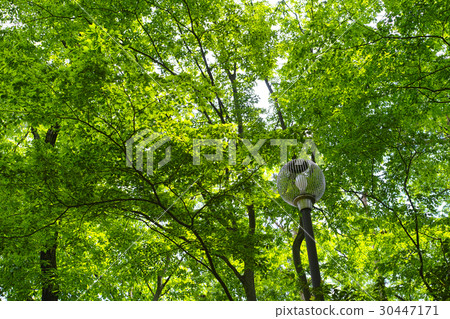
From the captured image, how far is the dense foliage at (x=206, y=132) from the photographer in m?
4.63

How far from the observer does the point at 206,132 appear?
510cm

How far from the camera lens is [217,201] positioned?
5.30 metres

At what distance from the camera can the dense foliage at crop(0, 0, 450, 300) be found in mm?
4633

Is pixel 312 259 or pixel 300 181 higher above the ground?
pixel 300 181


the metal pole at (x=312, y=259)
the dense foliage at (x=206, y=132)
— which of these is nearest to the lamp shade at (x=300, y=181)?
the metal pole at (x=312, y=259)

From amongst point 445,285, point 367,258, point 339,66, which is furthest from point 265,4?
point 445,285

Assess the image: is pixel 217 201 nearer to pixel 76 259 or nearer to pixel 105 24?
pixel 105 24

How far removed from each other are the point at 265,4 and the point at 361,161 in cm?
538
